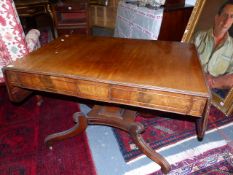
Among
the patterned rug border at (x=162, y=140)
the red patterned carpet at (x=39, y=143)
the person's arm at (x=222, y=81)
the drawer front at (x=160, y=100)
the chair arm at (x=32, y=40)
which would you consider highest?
the drawer front at (x=160, y=100)

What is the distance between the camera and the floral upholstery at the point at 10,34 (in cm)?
141

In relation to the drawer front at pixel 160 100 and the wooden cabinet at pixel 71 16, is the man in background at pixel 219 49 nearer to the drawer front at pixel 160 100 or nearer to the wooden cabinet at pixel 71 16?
the drawer front at pixel 160 100

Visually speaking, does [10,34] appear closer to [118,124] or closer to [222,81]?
[118,124]

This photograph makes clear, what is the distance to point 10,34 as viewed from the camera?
153cm

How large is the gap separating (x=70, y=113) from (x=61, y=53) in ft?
2.59

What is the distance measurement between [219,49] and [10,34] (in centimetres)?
178

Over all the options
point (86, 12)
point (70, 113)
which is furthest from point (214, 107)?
point (86, 12)

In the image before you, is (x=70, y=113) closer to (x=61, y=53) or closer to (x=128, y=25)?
(x=61, y=53)

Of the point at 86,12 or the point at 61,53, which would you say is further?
the point at 86,12

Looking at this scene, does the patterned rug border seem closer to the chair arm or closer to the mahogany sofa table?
the mahogany sofa table

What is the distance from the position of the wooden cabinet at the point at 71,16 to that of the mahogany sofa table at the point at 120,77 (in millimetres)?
1761

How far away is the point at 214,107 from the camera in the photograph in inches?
77.4

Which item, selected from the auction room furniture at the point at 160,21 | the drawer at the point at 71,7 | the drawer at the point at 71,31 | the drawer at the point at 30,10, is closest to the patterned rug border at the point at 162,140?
the auction room furniture at the point at 160,21

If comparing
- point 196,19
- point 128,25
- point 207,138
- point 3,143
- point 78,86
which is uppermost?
point 196,19
